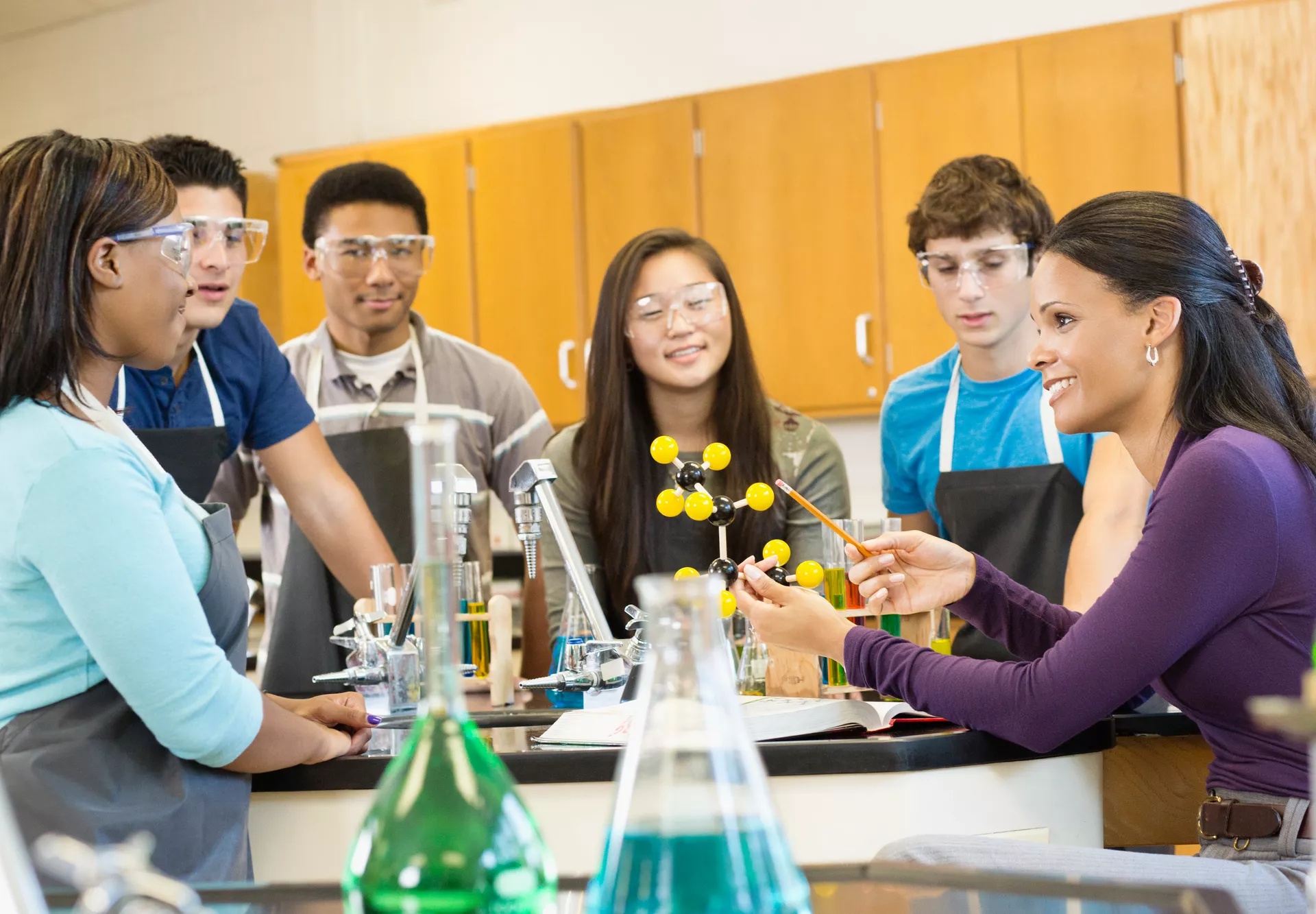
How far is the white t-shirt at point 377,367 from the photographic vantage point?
3.04 metres

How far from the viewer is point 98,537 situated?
1.31 metres

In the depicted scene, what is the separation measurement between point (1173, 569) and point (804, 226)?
10.2ft

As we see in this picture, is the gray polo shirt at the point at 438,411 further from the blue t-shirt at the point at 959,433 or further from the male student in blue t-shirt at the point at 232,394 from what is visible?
the blue t-shirt at the point at 959,433

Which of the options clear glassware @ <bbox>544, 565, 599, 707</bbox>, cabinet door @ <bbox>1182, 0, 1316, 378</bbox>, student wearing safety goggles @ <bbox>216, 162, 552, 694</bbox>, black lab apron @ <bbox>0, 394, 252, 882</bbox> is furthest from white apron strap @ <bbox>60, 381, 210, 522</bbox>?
cabinet door @ <bbox>1182, 0, 1316, 378</bbox>

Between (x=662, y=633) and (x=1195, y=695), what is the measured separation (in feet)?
3.64

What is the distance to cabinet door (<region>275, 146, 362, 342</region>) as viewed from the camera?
527 centimetres

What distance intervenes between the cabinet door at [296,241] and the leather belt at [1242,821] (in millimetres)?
4319

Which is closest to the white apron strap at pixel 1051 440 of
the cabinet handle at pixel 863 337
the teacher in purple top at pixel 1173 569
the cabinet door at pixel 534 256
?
the teacher in purple top at pixel 1173 569

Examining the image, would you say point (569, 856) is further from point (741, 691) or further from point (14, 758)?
point (14, 758)

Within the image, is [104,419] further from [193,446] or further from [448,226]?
[448,226]

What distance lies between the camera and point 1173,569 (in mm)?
1443

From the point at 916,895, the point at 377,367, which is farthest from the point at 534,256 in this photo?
the point at 916,895

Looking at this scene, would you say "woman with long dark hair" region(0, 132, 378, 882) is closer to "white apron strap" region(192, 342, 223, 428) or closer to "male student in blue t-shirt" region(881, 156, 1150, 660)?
"white apron strap" region(192, 342, 223, 428)

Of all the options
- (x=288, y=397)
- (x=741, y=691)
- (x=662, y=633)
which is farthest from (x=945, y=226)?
(x=662, y=633)
